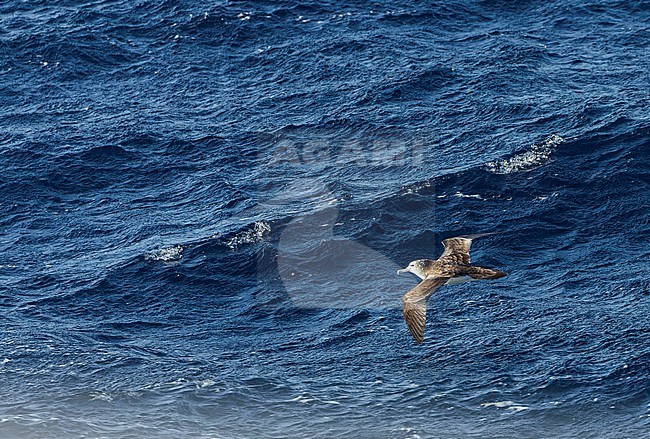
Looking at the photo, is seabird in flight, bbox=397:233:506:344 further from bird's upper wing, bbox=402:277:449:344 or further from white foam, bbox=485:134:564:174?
white foam, bbox=485:134:564:174

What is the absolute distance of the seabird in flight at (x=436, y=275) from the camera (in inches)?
958

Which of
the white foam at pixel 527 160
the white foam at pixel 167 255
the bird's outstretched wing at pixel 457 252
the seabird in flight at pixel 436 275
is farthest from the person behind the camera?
the white foam at pixel 527 160

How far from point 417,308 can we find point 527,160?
14.9 m

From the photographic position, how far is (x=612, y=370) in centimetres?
2905

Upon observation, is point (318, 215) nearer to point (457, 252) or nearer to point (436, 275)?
point (457, 252)

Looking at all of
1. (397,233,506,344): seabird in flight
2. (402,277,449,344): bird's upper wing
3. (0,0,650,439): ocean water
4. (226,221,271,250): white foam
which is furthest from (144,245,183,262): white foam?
(402,277,449,344): bird's upper wing

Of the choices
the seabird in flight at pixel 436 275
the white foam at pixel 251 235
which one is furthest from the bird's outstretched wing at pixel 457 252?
the white foam at pixel 251 235

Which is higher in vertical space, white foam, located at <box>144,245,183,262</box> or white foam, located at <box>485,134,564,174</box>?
white foam, located at <box>485,134,564,174</box>

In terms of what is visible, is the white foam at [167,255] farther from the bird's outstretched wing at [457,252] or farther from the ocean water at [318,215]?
the bird's outstretched wing at [457,252]

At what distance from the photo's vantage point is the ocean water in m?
29.0

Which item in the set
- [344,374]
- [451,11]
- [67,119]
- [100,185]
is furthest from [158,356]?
[451,11]

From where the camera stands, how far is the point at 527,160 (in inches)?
1503

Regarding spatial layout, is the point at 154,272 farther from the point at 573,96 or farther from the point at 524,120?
the point at 573,96

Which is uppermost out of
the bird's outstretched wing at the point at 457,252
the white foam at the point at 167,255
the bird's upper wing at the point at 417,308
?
the bird's upper wing at the point at 417,308
